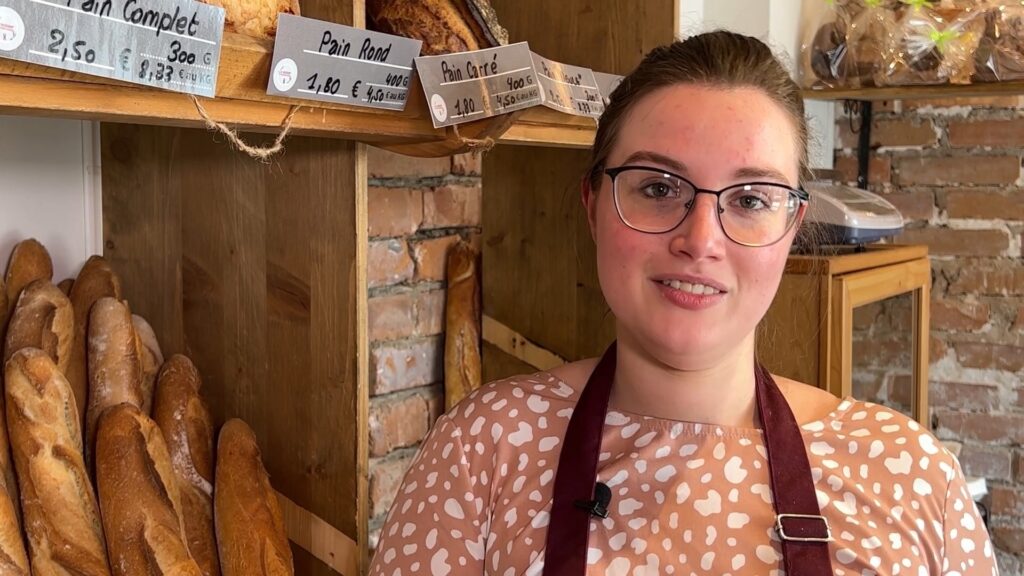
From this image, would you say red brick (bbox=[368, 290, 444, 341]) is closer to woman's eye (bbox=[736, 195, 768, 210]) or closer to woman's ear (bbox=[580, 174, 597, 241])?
woman's ear (bbox=[580, 174, 597, 241])

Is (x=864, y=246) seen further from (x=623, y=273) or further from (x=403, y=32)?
(x=403, y=32)

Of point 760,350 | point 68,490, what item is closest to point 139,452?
point 68,490

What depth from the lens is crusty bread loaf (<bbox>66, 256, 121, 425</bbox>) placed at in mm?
1073

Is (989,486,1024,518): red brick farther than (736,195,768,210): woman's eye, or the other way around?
(989,486,1024,518): red brick

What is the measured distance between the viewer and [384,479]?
59.1 inches

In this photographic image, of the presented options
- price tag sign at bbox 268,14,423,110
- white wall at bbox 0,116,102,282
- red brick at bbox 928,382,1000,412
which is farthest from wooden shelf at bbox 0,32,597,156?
red brick at bbox 928,382,1000,412

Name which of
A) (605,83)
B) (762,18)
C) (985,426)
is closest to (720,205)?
(605,83)

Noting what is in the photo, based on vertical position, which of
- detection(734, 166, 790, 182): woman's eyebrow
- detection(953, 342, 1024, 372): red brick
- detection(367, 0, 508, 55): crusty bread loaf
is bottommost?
detection(953, 342, 1024, 372): red brick

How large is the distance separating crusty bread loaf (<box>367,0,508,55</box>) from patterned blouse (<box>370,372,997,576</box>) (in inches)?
16.6

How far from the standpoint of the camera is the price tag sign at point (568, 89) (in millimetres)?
1105

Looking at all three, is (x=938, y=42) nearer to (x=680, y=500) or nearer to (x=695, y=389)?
(x=695, y=389)

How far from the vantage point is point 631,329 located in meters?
1.02

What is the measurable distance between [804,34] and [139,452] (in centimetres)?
178

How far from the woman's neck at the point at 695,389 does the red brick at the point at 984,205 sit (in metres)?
→ 1.53
